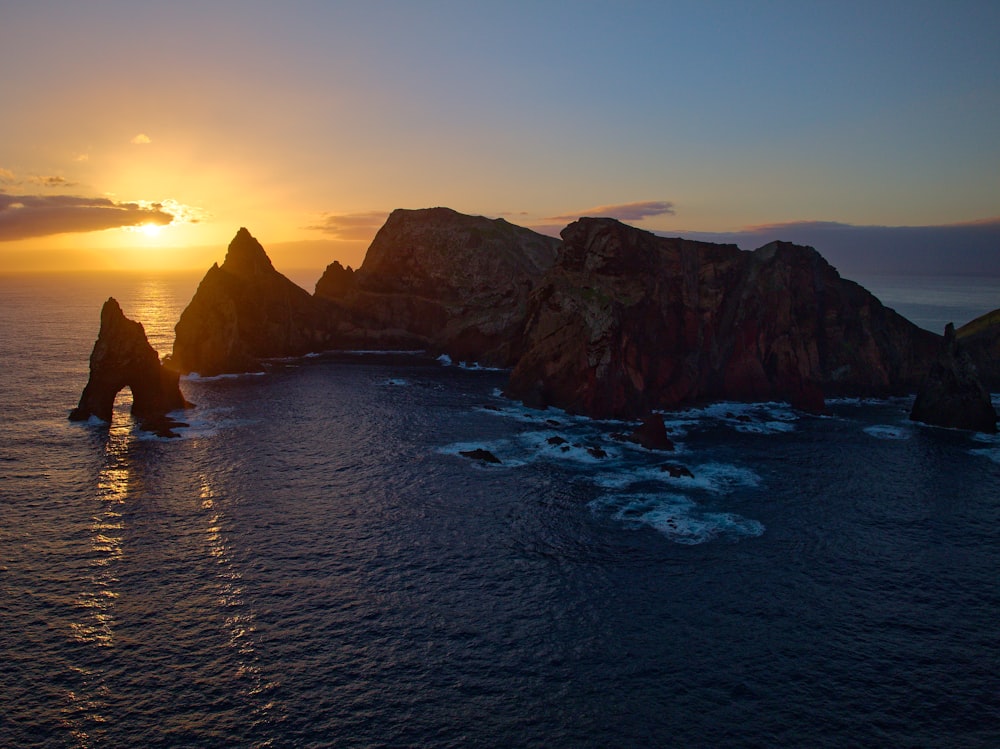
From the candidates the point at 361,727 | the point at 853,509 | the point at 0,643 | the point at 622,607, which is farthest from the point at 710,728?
the point at 0,643

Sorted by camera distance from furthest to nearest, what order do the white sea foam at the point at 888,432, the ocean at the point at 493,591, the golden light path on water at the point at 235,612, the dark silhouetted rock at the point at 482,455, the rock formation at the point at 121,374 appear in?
1. the rock formation at the point at 121,374
2. the white sea foam at the point at 888,432
3. the dark silhouetted rock at the point at 482,455
4. the golden light path on water at the point at 235,612
5. the ocean at the point at 493,591

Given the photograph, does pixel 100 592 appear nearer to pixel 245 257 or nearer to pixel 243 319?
pixel 243 319

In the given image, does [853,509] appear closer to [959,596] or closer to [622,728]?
[959,596]

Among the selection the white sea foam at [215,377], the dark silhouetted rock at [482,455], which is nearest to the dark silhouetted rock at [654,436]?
the dark silhouetted rock at [482,455]

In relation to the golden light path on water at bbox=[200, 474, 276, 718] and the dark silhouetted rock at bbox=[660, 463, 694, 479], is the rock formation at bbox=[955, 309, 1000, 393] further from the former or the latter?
the golden light path on water at bbox=[200, 474, 276, 718]

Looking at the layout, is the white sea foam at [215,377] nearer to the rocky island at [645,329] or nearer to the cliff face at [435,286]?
the rocky island at [645,329]

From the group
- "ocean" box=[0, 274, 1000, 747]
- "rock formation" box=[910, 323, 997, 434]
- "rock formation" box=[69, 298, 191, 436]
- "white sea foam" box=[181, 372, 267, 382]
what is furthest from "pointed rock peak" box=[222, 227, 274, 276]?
"rock formation" box=[910, 323, 997, 434]
